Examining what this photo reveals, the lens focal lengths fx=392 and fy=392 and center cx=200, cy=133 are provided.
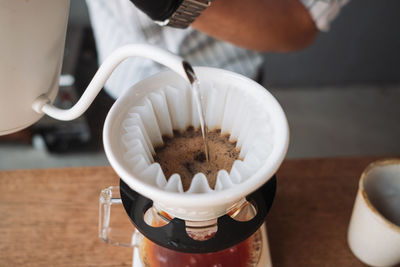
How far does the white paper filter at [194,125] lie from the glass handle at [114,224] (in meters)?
0.13

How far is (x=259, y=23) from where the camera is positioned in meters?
0.74

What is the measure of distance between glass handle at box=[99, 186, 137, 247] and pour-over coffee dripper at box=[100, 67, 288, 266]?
5 cm

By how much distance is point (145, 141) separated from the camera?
424 millimetres

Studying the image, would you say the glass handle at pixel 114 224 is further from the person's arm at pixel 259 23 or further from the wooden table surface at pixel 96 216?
the person's arm at pixel 259 23

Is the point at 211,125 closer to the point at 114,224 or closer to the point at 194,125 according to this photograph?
the point at 194,125

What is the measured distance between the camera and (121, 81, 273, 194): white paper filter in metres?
0.38

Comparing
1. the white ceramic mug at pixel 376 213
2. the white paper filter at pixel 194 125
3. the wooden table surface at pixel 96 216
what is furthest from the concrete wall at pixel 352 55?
the white paper filter at pixel 194 125

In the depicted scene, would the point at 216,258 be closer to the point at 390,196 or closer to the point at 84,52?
the point at 390,196

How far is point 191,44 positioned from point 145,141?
427 mm

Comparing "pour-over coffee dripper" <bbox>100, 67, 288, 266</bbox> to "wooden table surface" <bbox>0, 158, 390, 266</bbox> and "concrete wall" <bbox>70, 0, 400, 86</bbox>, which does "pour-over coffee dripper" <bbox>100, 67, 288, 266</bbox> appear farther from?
"concrete wall" <bbox>70, 0, 400, 86</bbox>

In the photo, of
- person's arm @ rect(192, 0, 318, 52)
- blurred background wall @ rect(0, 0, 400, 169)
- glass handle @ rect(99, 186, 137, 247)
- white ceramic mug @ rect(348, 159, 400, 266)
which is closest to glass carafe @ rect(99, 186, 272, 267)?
glass handle @ rect(99, 186, 137, 247)

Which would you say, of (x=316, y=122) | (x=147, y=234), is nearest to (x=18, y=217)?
(x=147, y=234)

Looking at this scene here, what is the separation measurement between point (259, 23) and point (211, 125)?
1.10 ft

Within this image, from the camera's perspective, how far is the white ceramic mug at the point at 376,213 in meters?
0.52
